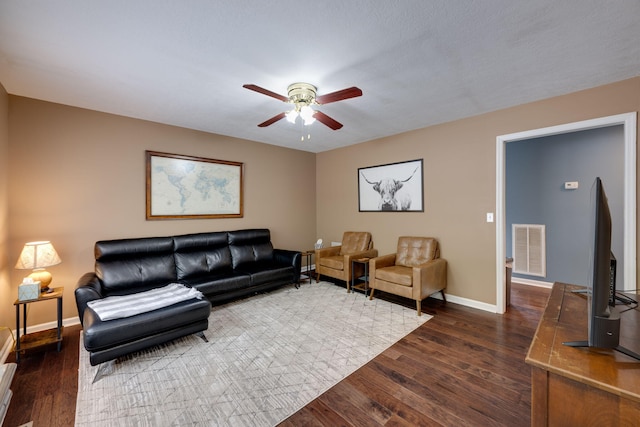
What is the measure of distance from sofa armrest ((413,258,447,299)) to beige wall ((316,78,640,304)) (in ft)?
0.59

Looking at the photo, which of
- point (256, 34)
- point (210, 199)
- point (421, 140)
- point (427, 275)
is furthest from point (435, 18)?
point (210, 199)

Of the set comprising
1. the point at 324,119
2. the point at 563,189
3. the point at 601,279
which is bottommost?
the point at 601,279

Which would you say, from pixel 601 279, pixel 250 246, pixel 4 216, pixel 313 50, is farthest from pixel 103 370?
pixel 601 279

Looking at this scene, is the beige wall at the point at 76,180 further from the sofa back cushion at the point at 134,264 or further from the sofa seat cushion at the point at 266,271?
the sofa seat cushion at the point at 266,271

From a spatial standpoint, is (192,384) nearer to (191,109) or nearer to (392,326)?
(392,326)

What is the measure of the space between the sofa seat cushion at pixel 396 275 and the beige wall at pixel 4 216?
13.1 feet

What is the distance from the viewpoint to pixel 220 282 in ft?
10.7

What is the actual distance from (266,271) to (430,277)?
2.26m

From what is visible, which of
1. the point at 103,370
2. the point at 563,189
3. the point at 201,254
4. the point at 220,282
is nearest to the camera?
the point at 103,370

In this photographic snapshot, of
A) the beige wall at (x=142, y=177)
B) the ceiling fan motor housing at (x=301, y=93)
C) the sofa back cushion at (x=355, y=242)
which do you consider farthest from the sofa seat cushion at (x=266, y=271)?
the ceiling fan motor housing at (x=301, y=93)

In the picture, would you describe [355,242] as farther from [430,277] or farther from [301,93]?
[301,93]

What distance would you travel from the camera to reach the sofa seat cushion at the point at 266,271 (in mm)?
3624

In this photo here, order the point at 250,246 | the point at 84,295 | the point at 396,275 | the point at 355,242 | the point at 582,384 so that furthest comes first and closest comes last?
the point at 355,242
the point at 250,246
the point at 396,275
the point at 84,295
the point at 582,384

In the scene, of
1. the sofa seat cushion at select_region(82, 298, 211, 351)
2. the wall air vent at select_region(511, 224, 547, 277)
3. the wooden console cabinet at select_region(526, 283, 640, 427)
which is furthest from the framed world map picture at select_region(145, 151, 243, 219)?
the wall air vent at select_region(511, 224, 547, 277)
